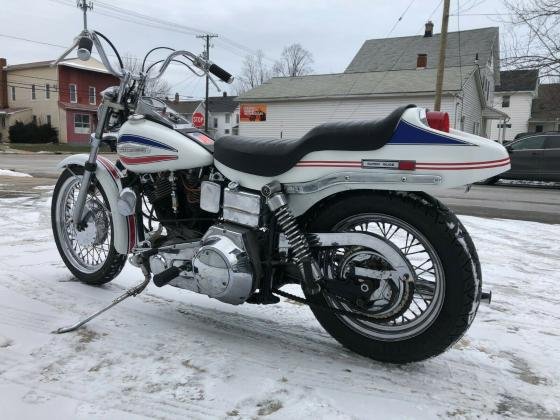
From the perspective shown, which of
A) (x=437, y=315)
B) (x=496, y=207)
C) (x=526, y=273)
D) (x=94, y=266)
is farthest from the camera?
(x=496, y=207)

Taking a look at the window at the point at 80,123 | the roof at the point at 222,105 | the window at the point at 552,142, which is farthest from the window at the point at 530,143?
the roof at the point at 222,105

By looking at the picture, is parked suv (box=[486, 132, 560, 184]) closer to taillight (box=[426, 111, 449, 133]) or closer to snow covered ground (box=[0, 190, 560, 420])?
snow covered ground (box=[0, 190, 560, 420])

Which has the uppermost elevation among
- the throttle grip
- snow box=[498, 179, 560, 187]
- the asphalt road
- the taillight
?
the throttle grip

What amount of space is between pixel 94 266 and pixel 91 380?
156 cm

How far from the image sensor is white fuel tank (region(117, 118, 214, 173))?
2.95 meters

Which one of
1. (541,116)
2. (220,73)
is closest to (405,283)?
(220,73)

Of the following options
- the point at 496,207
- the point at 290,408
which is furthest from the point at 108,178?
the point at 496,207

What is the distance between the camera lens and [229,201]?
2830mm

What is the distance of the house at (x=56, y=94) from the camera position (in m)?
42.6

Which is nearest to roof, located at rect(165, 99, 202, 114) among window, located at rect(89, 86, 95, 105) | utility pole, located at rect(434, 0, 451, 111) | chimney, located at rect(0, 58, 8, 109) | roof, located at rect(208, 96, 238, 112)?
roof, located at rect(208, 96, 238, 112)

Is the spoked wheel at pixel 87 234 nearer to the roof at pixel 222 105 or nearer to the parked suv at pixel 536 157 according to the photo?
the parked suv at pixel 536 157

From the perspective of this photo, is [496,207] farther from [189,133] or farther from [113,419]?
[113,419]

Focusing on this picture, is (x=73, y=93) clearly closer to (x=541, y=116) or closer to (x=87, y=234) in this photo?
(x=541, y=116)

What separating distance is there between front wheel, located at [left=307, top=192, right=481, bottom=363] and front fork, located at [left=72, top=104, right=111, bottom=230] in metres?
1.75
